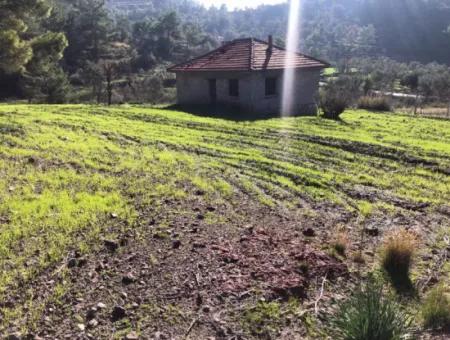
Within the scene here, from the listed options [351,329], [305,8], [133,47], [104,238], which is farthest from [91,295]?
[305,8]

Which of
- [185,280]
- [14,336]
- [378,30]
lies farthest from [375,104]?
[378,30]

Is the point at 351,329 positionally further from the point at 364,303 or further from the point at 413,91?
the point at 413,91

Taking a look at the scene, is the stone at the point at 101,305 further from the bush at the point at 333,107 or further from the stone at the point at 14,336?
the bush at the point at 333,107

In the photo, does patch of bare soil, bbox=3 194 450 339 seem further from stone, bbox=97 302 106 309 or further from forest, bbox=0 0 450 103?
forest, bbox=0 0 450 103

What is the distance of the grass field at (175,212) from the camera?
381 centimetres

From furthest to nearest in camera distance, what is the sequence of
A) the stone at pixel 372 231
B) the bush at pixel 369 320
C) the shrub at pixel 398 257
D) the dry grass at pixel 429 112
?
1. the dry grass at pixel 429 112
2. the stone at pixel 372 231
3. the shrub at pixel 398 257
4. the bush at pixel 369 320

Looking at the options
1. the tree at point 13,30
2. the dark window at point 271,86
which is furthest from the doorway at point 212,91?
the tree at point 13,30

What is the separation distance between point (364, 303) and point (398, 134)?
1125 cm

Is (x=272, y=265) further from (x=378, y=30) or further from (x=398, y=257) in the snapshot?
(x=378, y=30)

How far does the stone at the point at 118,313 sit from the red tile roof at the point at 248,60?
15.6 meters

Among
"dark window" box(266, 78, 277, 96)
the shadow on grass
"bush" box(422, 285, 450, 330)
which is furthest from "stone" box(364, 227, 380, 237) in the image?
"dark window" box(266, 78, 277, 96)

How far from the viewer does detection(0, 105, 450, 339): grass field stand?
381cm

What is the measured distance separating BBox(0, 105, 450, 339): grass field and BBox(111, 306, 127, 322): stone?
0.04 m

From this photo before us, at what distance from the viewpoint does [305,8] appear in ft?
498
